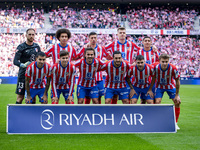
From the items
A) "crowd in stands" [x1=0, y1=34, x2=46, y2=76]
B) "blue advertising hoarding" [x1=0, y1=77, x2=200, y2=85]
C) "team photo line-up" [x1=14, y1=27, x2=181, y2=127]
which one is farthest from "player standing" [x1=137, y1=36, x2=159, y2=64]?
"crowd in stands" [x1=0, y1=34, x2=46, y2=76]

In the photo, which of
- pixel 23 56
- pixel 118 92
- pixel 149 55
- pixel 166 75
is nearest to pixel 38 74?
pixel 23 56

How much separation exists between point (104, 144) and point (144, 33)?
29206mm

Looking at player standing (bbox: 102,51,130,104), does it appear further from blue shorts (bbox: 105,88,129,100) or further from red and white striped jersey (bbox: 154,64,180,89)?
red and white striped jersey (bbox: 154,64,180,89)

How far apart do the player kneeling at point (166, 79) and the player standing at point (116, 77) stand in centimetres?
57

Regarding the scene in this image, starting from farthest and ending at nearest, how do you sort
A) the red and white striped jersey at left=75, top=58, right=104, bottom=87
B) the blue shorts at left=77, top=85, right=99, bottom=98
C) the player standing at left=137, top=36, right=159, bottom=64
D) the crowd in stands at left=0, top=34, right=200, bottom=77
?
the crowd in stands at left=0, top=34, right=200, bottom=77 → the player standing at left=137, top=36, right=159, bottom=64 → the blue shorts at left=77, top=85, right=99, bottom=98 → the red and white striped jersey at left=75, top=58, right=104, bottom=87

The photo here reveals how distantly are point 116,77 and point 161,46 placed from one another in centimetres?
2651

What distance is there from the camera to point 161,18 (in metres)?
35.0

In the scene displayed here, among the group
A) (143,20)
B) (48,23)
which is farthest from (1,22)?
(143,20)

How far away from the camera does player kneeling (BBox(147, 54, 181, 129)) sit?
20.7 ft

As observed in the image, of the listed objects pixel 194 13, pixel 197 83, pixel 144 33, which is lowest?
pixel 197 83

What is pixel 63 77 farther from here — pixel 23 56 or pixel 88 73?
pixel 23 56

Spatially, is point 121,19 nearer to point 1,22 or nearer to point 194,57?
point 194,57

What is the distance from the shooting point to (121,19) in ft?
115

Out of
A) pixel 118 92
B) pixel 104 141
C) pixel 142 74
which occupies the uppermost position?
Answer: pixel 142 74
